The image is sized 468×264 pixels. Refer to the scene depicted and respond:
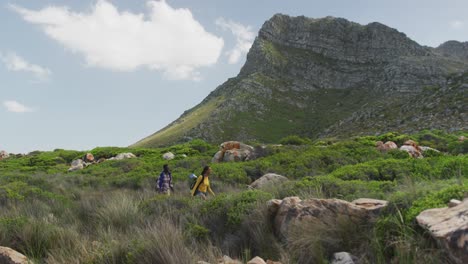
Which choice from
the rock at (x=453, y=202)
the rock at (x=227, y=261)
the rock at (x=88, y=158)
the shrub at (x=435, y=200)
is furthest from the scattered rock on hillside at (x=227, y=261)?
the rock at (x=88, y=158)

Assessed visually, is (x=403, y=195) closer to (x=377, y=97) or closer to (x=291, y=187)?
(x=291, y=187)

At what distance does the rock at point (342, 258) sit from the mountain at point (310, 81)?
61.0 meters

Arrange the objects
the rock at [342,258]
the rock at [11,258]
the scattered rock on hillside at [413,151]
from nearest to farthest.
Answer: the rock at [342,258]
the rock at [11,258]
the scattered rock on hillside at [413,151]

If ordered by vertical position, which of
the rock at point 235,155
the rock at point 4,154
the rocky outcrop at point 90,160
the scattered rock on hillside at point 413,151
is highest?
the rock at point 4,154

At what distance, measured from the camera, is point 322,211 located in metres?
5.80

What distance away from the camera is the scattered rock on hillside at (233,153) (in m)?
23.5

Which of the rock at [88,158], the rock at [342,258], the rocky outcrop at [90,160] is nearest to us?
the rock at [342,258]

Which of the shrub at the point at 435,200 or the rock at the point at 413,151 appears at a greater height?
the shrub at the point at 435,200

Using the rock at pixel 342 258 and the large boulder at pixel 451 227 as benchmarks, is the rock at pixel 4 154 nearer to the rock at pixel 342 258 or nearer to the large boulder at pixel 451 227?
the rock at pixel 342 258

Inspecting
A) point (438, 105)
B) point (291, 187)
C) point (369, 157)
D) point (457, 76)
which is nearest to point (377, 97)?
point (457, 76)

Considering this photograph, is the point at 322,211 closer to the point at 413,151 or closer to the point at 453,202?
the point at 453,202

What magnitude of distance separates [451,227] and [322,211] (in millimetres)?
2021

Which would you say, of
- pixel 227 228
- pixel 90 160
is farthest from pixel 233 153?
pixel 227 228

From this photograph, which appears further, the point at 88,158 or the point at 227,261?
the point at 88,158
